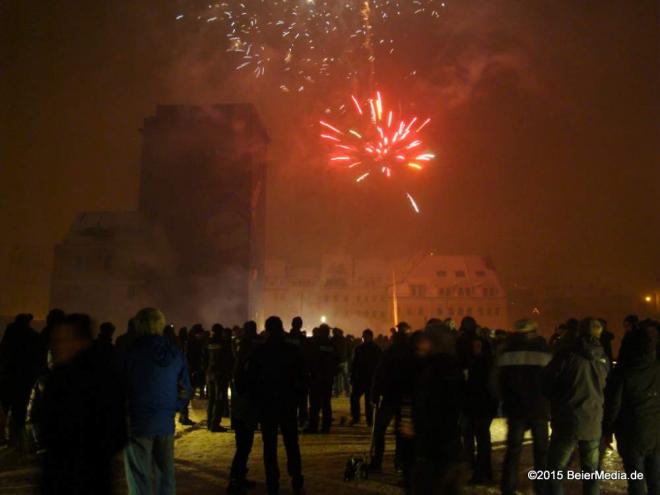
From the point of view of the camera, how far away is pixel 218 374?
42.5 ft

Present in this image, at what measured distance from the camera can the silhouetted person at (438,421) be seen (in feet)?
16.4

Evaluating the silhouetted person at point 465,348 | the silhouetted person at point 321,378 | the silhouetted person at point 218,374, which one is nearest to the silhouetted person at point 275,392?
the silhouetted person at point 465,348

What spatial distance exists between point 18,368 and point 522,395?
7.83 metres

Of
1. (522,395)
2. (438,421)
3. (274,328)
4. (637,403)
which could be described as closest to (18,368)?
(274,328)

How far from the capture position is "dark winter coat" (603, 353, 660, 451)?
6312mm

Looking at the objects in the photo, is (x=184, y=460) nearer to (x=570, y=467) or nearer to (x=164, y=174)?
(x=570, y=467)

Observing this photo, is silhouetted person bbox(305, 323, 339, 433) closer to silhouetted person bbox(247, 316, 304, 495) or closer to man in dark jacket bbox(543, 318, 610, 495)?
silhouetted person bbox(247, 316, 304, 495)

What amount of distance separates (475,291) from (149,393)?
64.6 metres

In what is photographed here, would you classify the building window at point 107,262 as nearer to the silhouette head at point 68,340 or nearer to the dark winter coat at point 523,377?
the dark winter coat at point 523,377

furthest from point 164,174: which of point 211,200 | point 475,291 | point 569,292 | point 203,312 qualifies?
point 569,292

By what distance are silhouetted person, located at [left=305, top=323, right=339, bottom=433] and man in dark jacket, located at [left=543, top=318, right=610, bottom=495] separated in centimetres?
673

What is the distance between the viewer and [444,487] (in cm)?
495


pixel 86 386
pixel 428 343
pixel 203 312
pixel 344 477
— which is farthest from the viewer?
pixel 203 312

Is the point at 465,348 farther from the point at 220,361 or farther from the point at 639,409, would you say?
the point at 220,361
